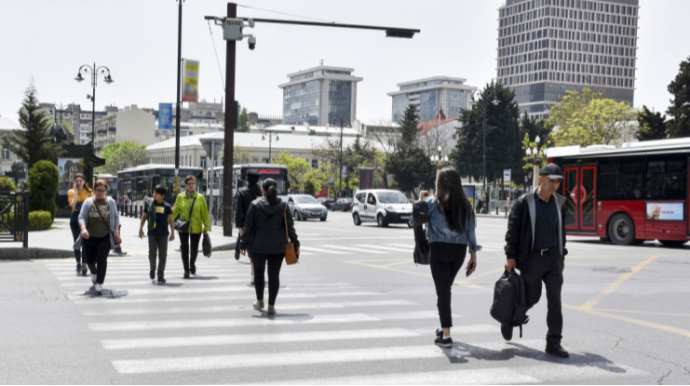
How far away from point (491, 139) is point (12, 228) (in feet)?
227

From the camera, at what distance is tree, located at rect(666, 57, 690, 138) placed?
53906mm

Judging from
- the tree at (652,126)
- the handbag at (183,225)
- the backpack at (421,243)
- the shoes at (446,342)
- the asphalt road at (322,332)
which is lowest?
the asphalt road at (322,332)

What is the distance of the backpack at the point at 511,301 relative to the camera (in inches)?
271

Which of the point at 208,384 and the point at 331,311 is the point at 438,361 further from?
the point at 331,311

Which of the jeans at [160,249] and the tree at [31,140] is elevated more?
the tree at [31,140]

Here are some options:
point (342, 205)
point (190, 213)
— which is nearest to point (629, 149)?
point (190, 213)

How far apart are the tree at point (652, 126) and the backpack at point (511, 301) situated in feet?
176

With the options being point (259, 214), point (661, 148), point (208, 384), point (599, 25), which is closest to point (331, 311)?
point (259, 214)

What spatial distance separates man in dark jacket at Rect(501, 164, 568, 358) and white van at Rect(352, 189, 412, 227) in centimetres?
2476

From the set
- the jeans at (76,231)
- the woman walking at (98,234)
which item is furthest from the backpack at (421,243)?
the jeans at (76,231)

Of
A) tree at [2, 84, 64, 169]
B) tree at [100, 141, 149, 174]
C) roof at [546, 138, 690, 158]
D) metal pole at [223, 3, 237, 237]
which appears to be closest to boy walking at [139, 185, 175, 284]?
metal pole at [223, 3, 237, 237]

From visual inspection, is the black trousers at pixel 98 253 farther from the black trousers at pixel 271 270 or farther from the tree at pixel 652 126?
the tree at pixel 652 126

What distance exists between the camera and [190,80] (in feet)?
85.1

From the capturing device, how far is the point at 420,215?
7207 mm
